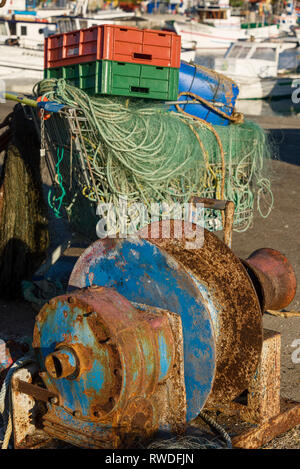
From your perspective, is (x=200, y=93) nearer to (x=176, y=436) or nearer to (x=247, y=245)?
(x=247, y=245)

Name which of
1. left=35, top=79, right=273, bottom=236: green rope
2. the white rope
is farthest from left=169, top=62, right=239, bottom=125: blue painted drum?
the white rope

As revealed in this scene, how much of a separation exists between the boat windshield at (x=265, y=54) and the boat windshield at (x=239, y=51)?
360mm

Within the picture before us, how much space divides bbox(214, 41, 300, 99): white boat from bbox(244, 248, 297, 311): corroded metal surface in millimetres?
23233

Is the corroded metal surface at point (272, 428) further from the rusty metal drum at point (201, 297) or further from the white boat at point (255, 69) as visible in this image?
the white boat at point (255, 69)

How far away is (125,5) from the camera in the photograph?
6384cm

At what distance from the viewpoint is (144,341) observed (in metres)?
2.69

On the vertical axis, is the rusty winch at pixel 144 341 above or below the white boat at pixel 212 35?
below

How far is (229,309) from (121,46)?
3.59m

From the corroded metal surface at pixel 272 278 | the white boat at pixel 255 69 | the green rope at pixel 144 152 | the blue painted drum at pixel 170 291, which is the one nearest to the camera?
the blue painted drum at pixel 170 291

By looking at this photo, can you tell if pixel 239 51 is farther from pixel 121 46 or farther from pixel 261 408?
pixel 261 408

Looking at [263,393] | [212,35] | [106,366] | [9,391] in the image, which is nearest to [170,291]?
[106,366]

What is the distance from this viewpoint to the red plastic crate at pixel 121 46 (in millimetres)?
5750

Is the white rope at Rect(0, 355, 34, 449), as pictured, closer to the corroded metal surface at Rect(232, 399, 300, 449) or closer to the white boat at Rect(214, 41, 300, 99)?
the corroded metal surface at Rect(232, 399, 300, 449)

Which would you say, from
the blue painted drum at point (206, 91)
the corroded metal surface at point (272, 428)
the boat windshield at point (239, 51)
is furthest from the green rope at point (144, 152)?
the boat windshield at point (239, 51)
